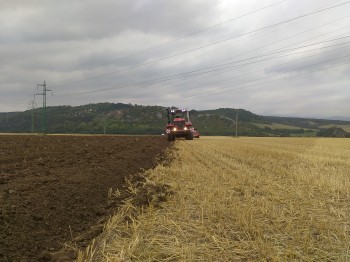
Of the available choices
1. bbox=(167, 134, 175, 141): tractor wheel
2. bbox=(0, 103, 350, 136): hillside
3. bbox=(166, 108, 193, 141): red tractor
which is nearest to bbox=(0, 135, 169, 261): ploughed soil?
bbox=(167, 134, 175, 141): tractor wheel

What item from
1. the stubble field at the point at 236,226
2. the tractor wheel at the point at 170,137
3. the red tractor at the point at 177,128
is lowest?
the tractor wheel at the point at 170,137

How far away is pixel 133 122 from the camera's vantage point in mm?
107000

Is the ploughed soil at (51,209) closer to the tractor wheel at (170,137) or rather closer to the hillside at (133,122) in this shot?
the tractor wheel at (170,137)

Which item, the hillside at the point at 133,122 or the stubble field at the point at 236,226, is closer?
the stubble field at the point at 236,226

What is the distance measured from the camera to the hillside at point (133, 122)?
322ft

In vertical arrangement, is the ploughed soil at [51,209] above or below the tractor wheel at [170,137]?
above

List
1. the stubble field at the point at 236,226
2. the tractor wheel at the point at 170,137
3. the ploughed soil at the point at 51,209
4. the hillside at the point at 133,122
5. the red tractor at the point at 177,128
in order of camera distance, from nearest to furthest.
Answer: the stubble field at the point at 236,226 < the ploughed soil at the point at 51,209 < the tractor wheel at the point at 170,137 < the red tractor at the point at 177,128 < the hillside at the point at 133,122

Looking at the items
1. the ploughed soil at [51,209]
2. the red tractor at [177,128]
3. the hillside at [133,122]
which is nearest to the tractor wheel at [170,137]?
the red tractor at [177,128]

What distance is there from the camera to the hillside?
322 ft

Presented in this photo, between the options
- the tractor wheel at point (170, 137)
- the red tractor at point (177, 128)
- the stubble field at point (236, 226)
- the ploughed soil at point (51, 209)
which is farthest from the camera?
the red tractor at point (177, 128)

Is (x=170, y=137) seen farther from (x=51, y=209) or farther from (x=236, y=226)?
(x=236, y=226)

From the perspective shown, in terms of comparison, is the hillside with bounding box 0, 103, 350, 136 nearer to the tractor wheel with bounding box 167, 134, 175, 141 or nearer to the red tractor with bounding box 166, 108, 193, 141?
the red tractor with bounding box 166, 108, 193, 141

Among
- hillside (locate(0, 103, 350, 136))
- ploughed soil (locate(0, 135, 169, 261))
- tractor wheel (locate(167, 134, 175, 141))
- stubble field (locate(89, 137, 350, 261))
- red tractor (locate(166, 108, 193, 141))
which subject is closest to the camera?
stubble field (locate(89, 137, 350, 261))

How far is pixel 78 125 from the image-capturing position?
10381 cm
